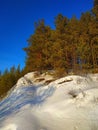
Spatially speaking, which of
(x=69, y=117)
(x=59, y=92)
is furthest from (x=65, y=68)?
(x=69, y=117)

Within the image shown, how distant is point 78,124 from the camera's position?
26.3 ft

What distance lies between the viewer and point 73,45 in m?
24.3

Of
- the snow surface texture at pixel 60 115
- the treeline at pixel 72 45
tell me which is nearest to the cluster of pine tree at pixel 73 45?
the treeline at pixel 72 45

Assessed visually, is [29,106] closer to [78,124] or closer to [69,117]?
[69,117]

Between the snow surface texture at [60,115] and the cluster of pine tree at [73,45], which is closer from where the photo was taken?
the snow surface texture at [60,115]

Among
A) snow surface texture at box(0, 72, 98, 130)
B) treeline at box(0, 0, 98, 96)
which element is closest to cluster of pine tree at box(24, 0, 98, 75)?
treeline at box(0, 0, 98, 96)

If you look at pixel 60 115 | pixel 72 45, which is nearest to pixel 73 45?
pixel 72 45

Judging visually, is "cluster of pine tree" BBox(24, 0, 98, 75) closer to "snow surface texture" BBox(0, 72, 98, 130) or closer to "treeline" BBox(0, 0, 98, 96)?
"treeline" BBox(0, 0, 98, 96)

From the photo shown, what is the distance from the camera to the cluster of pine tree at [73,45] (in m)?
22.0

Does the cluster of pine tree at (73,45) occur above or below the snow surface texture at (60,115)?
above

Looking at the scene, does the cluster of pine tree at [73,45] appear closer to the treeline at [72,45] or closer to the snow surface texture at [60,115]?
the treeline at [72,45]

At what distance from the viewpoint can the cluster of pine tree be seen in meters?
22.0

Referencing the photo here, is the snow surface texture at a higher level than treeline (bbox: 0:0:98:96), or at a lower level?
lower

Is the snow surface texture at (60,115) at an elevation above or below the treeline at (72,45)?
below
